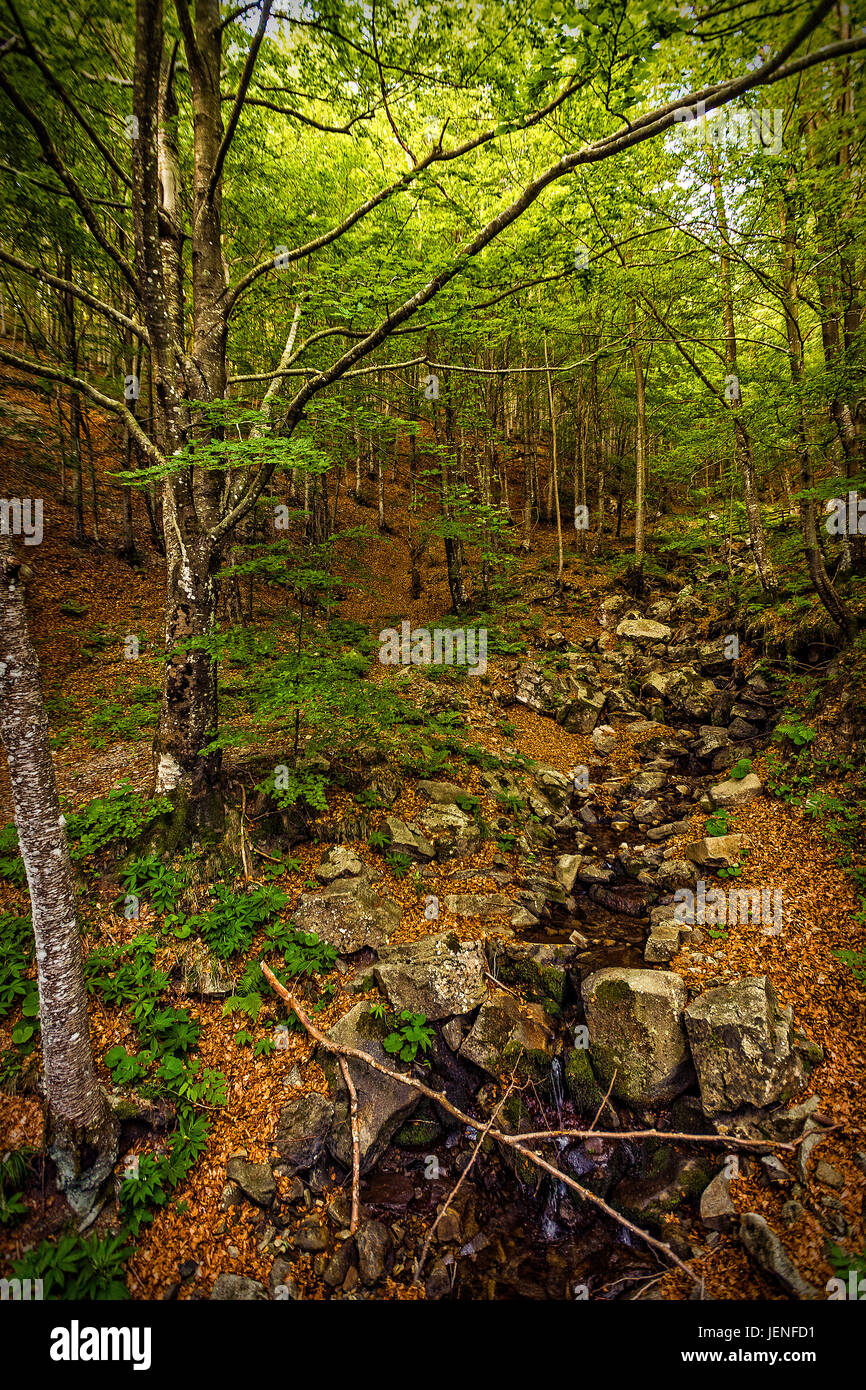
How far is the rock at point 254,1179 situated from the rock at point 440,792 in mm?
5109

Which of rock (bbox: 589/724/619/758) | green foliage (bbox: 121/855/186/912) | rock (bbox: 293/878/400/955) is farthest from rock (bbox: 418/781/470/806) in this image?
rock (bbox: 589/724/619/758)

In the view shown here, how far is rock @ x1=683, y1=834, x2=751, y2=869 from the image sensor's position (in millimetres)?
7225

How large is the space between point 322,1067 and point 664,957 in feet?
13.7

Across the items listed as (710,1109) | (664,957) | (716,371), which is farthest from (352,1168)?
(716,371)

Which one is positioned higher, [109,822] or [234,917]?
[109,822]

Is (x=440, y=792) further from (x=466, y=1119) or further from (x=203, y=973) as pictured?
(x=466, y=1119)

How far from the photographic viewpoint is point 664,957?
6.09 meters

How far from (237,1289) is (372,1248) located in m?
1.08

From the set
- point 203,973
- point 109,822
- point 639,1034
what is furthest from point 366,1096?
point 109,822

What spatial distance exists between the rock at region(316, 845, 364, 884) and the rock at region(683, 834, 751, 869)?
16.7 feet

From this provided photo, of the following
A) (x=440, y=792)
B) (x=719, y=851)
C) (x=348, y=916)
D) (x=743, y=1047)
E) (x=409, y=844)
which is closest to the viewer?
(x=743, y=1047)

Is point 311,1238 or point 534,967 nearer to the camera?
point 311,1238

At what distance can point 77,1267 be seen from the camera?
148 inches
